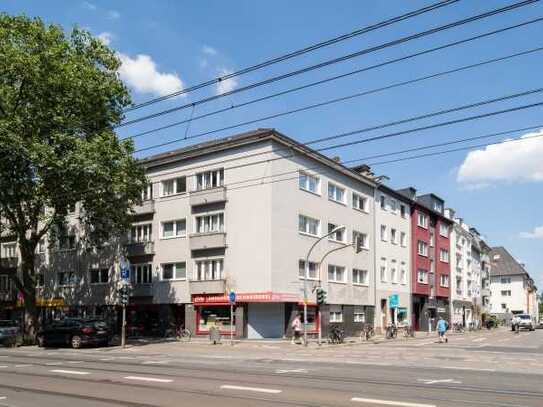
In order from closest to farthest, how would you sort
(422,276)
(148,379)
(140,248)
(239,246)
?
(148,379)
(239,246)
(140,248)
(422,276)

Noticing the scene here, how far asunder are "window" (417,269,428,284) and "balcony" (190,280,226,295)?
2527 cm

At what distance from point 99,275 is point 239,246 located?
44.9ft

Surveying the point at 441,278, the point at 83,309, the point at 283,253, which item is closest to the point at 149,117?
the point at 283,253

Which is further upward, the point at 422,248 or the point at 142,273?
the point at 422,248

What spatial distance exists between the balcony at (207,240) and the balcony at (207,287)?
2159mm

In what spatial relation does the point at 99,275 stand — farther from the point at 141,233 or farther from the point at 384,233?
the point at 384,233

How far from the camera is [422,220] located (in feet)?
198

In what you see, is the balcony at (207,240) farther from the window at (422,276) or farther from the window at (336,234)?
the window at (422,276)

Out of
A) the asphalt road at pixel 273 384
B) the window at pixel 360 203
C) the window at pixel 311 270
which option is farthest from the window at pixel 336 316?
the asphalt road at pixel 273 384

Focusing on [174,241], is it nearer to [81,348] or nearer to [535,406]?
[81,348]

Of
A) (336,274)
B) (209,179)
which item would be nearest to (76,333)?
(209,179)

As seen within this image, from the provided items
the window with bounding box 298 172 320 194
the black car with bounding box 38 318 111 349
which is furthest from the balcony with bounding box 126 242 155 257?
the window with bounding box 298 172 320 194

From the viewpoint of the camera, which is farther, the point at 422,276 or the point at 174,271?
the point at 422,276

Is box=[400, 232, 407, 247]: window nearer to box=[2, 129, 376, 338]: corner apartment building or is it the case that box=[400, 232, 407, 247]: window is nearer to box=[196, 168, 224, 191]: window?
box=[2, 129, 376, 338]: corner apartment building
